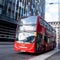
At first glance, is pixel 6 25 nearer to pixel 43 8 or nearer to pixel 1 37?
pixel 1 37

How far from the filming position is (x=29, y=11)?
2192 inches

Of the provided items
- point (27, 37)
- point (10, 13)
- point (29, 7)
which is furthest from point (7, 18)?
point (27, 37)

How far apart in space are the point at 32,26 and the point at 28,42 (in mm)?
1292

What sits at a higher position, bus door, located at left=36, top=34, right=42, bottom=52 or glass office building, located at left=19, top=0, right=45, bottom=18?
glass office building, located at left=19, top=0, right=45, bottom=18

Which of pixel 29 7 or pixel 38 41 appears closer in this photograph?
pixel 38 41

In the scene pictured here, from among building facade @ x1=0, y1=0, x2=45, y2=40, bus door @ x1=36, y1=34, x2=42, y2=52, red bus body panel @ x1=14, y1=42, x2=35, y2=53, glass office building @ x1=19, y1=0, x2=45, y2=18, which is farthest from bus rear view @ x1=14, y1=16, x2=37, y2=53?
glass office building @ x1=19, y1=0, x2=45, y2=18

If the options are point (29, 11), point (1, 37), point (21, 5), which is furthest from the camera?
point (29, 11)

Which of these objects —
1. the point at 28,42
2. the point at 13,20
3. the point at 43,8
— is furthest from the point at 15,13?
the point at 28,42

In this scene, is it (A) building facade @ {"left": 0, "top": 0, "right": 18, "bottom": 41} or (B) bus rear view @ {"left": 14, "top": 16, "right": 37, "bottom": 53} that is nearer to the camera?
(B) bus rear view @ {"left": 14, "top": 16, "right": 37, "bottom": 53}

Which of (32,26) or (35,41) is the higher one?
(32,26)

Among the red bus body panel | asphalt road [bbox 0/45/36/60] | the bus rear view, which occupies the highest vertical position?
the bus rear view

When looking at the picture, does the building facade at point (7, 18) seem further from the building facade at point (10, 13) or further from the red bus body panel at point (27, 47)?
the red bus body panel at point (27, 47)

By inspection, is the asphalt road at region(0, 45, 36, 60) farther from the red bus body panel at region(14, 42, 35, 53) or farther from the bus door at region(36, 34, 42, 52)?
the bus door at region(36, 34, 42, 52)

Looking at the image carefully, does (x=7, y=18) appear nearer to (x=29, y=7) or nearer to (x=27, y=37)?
(x=29, y=7)
